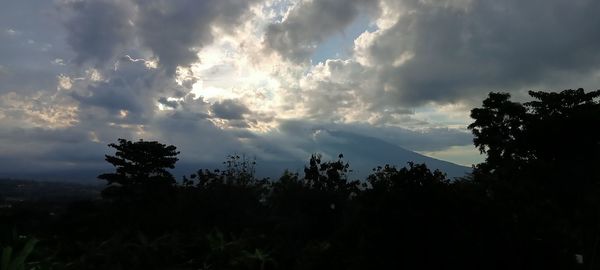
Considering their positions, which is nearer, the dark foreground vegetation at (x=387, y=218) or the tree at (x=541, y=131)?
the dark foreground vegetation at (x=387, y=218)

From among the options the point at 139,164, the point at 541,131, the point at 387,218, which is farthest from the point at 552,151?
the point at 139,164

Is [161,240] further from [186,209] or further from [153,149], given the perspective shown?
[153,149]

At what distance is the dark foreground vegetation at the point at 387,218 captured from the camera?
8266 millimetres

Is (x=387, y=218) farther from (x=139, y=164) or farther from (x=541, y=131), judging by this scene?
(x=139, y=164)

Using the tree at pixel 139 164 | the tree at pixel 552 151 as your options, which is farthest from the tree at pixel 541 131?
the tree at pixel 139 164

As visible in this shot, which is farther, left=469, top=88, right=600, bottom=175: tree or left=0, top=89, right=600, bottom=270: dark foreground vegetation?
left=469, top=88, right=600, bottom=175: tree

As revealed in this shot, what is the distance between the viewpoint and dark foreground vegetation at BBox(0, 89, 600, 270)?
27.1ft

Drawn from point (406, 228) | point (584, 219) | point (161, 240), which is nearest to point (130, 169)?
Result: point (161, 240)

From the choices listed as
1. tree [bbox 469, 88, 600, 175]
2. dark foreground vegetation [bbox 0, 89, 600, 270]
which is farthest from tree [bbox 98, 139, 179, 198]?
tree [bbox 469, 88, 600, 175]

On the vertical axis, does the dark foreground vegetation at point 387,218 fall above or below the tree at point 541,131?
below

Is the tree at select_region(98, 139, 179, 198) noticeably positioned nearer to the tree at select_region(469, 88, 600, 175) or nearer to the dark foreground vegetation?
the dark foreground vegetation

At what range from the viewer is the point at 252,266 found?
46.7 feet

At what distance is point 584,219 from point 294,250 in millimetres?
15102

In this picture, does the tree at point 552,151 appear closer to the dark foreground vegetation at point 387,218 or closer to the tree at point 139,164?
the dark foreground vegetation at point 387,218
